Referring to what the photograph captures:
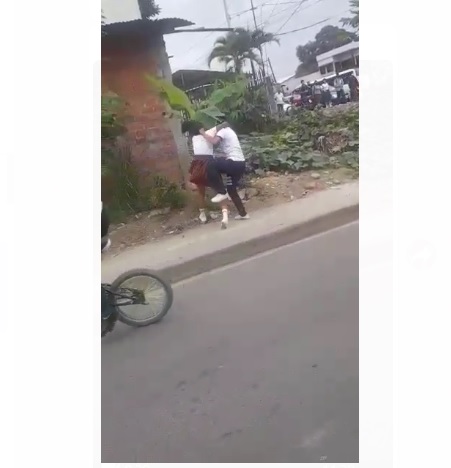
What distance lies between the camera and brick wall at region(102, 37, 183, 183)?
262cm

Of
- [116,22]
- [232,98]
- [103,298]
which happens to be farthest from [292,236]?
[116,22]

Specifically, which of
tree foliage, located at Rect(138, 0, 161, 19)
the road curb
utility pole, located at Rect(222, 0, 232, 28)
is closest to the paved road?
the road curb

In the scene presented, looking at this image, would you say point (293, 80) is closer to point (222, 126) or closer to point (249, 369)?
point (222, 126)

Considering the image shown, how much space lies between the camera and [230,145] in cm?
265

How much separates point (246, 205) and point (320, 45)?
0.77 m

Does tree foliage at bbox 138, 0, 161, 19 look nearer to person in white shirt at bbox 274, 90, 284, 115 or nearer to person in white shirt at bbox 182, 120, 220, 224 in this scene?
person in white shirt at bbox 182, 120, 220, 224

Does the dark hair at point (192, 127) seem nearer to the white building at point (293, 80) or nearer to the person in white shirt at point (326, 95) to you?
the white building at point (293, 80)

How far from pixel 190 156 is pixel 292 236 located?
23.0 inches

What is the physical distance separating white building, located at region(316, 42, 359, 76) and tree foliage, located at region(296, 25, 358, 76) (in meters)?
0.02

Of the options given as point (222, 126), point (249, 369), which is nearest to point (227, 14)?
point (222, 126)

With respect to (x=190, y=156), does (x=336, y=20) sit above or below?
above

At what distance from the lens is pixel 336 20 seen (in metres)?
2.56
